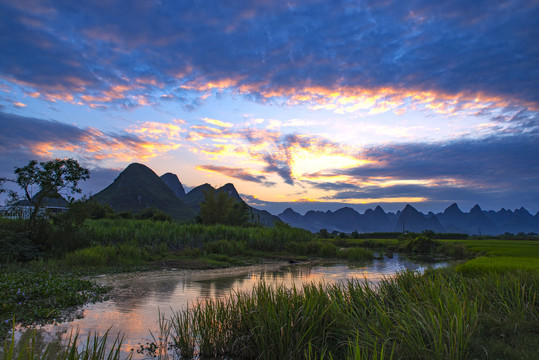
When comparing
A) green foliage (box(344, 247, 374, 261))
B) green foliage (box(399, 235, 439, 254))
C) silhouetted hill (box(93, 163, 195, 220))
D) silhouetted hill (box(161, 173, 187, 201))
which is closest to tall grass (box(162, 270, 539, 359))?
green foliage (box(344, 247, 374, 261))

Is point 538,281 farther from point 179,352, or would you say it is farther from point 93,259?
point 93,259

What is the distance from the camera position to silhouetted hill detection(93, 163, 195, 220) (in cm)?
8994

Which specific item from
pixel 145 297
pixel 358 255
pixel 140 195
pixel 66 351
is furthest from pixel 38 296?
pixel 140 195

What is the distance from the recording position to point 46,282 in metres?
9.52

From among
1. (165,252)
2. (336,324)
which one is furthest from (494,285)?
(165,252)

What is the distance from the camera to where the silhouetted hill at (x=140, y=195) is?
3541 inches

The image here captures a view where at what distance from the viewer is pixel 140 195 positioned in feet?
316

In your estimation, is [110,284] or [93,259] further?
[93,259]

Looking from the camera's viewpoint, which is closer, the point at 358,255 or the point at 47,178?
the point at 47,178

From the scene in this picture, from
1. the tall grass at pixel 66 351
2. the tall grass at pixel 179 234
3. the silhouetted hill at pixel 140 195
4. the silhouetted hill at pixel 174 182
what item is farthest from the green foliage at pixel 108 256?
the silhouetted hill at pixel 174 182

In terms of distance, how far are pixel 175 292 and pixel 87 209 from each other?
10399mm

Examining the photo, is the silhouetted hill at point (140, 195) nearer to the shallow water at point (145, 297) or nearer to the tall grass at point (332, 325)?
the shallow water at point (145, 297)

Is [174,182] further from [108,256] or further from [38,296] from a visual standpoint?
[38,296]

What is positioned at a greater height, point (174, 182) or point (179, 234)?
point (174, 182)
